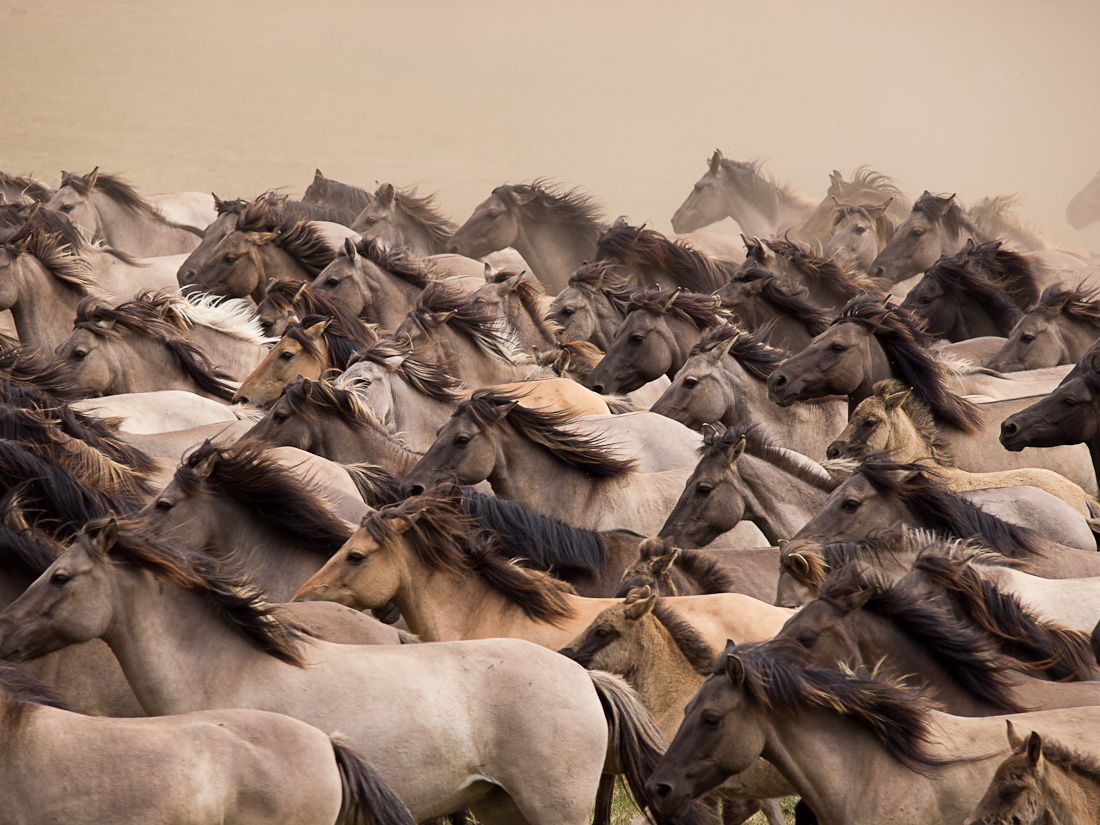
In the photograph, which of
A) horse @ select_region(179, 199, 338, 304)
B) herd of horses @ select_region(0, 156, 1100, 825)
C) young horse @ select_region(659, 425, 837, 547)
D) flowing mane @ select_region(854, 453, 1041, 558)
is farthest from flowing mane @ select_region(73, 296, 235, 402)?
flowing mane @ select_region(854, 453, 1041, 558)

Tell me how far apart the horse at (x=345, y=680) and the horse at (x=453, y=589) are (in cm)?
62

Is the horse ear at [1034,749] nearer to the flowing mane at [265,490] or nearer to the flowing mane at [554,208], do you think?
the flowing mane at [265,490]

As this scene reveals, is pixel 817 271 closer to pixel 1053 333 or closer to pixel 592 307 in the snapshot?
pixel 592 307

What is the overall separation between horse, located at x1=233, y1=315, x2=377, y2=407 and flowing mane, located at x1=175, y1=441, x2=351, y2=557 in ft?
7.31

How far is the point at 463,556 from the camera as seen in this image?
172 inches

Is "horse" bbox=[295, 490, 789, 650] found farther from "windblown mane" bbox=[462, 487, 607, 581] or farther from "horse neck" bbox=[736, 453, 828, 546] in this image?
"horse neck" bbox=[736, 453, 828, 546]

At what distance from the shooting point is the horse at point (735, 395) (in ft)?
22.4

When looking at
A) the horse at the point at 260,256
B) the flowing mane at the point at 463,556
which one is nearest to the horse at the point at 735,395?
the flowing mane at the point at 463,556

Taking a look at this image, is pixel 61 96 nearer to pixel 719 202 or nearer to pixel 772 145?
pixel 772 145

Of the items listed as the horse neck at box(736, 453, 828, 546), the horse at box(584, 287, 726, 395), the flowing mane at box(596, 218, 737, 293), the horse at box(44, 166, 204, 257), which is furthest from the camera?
the horse at box(44, 166, 204, 257)

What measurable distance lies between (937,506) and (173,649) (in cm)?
289

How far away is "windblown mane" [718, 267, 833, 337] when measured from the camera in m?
8.16

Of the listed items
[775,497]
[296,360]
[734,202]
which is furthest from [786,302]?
[734,202]

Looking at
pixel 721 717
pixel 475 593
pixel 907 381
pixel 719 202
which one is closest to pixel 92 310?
pixel 475 593
